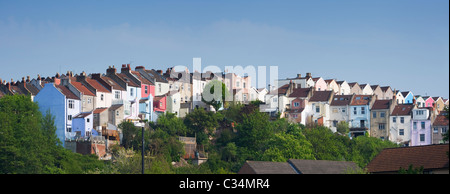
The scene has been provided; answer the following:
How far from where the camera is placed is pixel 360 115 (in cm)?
8944

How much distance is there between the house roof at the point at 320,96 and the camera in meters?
91.1

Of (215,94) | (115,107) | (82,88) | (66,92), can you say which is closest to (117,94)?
(115,107)

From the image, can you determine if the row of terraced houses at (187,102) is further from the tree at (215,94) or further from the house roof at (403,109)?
the tree at (215,94)

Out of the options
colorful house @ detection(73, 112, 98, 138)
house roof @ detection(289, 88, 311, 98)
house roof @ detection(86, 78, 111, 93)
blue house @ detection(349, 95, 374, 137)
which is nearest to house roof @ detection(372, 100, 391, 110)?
blue house @ detection(349, 95, 374, 137)

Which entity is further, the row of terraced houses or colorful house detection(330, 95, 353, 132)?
colorful house detection(330, 95, 353, 132)

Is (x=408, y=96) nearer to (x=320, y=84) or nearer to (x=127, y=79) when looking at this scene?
(x=320, y=84)

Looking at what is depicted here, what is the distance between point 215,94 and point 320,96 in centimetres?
1478

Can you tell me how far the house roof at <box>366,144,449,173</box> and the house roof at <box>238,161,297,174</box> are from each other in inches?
254

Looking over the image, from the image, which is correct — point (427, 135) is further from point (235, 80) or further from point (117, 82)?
point (117, 82)

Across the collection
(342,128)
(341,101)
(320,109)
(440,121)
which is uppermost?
(341,101)

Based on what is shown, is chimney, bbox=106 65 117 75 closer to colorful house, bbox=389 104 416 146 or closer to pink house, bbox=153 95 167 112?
pink house, bbox=153 95 167 112

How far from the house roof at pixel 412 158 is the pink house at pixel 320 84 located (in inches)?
2106

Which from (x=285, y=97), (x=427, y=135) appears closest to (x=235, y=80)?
(x=285, y=97)

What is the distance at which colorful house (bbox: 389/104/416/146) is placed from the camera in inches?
3391
